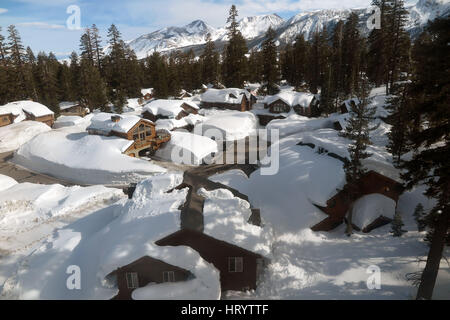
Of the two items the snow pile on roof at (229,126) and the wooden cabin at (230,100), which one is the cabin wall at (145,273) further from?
the wooden cabin at (230,100)

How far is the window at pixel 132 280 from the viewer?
13.0m

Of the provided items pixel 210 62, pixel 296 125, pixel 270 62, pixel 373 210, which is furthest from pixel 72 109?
pixel 373 210

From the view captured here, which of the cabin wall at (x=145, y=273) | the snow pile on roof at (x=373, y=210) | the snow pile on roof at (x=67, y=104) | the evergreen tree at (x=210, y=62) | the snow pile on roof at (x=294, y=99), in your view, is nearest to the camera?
the cabin wall at (x=145, y=273)

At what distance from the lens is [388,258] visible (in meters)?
15.3

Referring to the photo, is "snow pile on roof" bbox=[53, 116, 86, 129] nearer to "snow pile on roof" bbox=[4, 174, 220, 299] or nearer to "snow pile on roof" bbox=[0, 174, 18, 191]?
"snow pile on roof" bbox=[0, 174, 18, 191]

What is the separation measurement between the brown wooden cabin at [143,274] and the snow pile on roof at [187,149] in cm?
2004

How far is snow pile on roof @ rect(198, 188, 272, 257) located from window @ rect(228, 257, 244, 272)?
0.91 meters

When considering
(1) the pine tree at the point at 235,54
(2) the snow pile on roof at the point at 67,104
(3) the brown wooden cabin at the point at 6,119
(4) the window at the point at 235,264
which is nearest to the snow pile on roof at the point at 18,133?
(3) the brown wooden cabin at the point at 6,119

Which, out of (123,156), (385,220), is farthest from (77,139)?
(385,220)

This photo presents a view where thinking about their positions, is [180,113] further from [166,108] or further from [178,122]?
[178,122]

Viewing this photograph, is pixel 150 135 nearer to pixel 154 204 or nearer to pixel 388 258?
pixel 154 204

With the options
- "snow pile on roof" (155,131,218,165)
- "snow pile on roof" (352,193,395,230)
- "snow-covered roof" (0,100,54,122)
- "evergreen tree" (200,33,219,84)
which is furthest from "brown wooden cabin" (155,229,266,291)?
"evergreen tree" (200,33,219,84)

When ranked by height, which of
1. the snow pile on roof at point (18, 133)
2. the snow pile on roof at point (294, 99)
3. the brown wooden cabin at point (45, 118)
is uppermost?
the snow pile on roof at point (294, 99)

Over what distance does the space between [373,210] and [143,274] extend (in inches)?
608
